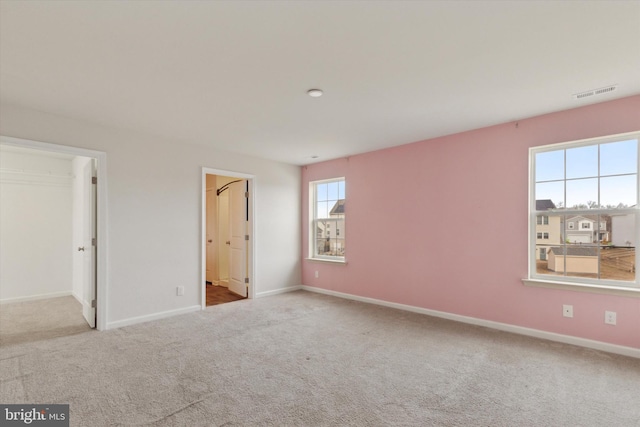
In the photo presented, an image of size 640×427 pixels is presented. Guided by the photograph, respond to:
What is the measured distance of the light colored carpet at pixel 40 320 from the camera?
3564mm

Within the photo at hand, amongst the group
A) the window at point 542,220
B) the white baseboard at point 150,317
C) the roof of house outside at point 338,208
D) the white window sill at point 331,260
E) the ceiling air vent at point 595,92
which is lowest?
the white baseboard at point 150,317

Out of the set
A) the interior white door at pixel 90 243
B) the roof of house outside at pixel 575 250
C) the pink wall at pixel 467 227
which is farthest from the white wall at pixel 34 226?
the roof of house outside at pixel 575 250

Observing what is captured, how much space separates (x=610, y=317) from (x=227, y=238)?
5.87 meters

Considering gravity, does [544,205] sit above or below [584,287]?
above

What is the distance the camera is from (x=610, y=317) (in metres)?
3.06

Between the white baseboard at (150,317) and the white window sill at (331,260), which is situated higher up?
the white window sill at (331,260)

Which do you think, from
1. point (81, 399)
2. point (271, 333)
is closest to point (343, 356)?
point (271, 333)

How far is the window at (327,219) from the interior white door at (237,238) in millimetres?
1310

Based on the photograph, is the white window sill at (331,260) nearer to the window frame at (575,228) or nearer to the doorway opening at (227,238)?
the doorway opening at (227,238)

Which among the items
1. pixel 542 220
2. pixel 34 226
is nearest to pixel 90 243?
pixel 34 226

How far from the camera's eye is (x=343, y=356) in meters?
3.01

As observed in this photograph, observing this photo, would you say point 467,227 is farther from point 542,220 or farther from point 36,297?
point 36,297

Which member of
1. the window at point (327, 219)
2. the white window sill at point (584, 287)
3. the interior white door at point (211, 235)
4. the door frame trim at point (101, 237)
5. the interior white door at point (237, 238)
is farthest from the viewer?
the interior white door at point (211, 235)

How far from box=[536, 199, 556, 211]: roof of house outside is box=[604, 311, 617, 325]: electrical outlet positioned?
3.80 ft
